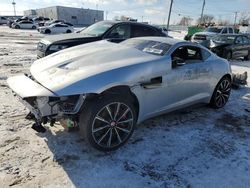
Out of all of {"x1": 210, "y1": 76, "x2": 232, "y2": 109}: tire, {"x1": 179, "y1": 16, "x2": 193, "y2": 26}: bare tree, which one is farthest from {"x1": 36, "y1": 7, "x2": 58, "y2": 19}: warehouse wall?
{"x1": 210, "y1": 76, "x2": 232, "y2": 109}: tire

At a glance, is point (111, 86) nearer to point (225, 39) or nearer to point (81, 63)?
point (81, 63)

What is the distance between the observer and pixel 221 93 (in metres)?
6.08

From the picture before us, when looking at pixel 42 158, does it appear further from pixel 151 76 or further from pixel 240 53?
pixel 240 53

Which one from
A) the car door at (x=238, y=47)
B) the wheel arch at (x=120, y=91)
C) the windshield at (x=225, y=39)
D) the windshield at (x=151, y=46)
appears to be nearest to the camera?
the wheel arch at (x=120, y=91)

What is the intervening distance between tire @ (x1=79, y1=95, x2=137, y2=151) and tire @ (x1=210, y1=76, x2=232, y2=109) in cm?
259

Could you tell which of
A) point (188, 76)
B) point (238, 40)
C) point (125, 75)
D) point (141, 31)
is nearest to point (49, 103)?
point (125, 75)

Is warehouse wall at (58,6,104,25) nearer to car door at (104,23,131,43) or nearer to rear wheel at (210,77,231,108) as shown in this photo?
car door at (104,23,131,43)

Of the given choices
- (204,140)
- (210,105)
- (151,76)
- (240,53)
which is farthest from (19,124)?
(240,53)

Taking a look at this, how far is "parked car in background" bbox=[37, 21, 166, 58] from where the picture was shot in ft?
26.5

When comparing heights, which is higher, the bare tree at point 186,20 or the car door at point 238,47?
the bare tree at point 186,20

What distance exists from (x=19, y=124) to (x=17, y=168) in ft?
4.33

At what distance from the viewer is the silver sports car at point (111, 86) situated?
3.61 metres

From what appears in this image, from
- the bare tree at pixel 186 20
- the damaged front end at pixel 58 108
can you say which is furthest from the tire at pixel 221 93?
the bare tree at pixel 186 20

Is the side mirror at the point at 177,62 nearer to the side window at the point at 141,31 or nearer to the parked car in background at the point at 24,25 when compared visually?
the side window at the point at 141,31
